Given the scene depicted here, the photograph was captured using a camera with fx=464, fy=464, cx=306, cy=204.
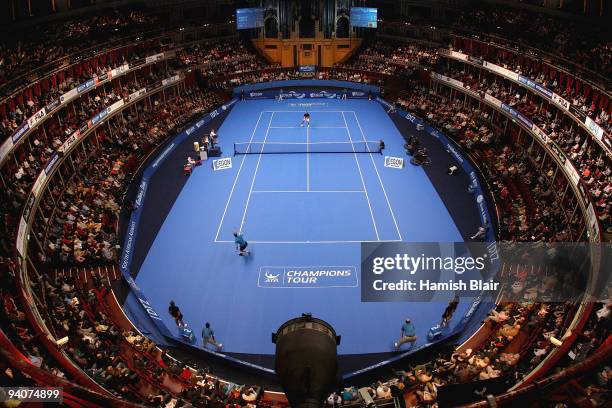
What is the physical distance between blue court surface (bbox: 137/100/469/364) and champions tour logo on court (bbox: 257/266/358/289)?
0.23 ft

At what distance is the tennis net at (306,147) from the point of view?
117 ft

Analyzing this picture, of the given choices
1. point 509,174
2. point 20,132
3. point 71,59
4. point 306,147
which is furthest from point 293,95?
point 20,132

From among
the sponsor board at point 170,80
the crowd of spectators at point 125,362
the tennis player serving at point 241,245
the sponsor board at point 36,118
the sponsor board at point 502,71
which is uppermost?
the sponsor board at point 502,71

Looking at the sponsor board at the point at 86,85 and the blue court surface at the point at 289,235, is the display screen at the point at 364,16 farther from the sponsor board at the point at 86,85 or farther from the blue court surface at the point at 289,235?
the sponsor board at the point at 86,85

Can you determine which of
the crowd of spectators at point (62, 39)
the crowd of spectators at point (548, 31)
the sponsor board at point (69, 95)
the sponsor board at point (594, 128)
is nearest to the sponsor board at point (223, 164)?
the sponsor board at point (69, 95)

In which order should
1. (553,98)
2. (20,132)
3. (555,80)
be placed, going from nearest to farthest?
(20,132), (553,98), (555,80)

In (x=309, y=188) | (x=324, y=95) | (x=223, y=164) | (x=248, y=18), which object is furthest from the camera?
(x=324, y=95)

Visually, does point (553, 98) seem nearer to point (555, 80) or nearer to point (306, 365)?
point (555, 80)

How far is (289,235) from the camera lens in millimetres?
24516

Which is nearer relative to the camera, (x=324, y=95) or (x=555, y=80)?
(x=555, y=80)

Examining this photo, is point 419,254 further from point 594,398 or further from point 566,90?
point 566,90

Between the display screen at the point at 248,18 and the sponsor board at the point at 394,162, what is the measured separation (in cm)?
2576

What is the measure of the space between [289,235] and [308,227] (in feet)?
4.31

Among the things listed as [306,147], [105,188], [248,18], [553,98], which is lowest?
[105,188]
